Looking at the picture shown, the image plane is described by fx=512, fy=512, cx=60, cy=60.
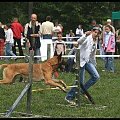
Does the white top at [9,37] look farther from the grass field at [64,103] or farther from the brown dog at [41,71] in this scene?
the brown dog at [41,71]

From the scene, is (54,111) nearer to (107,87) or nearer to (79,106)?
(79,106)

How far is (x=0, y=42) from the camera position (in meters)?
23.7

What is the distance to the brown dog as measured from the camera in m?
11.0

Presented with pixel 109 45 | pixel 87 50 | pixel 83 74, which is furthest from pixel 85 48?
pixel 109 45

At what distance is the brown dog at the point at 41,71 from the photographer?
1098 cm

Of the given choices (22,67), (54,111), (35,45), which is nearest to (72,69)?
(35,45)

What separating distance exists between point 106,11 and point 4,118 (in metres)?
40.9

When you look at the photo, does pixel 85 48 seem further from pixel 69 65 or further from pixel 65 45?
pixel 65 45

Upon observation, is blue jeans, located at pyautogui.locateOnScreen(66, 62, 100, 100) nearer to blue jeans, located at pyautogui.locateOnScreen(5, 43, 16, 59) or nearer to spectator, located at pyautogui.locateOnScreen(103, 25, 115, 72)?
spectator, located at pyautogui.locateOnScreen(103, 25, 115, 72)

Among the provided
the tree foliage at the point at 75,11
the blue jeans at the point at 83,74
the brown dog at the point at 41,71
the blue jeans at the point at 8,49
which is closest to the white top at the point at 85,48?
the blue jeans at the point at 83,74

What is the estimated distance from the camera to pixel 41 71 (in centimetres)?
1114

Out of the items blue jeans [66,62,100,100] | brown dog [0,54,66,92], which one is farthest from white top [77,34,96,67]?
brown dog [0,54,66,92]

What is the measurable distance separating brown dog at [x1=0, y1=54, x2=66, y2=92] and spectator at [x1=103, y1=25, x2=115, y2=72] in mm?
6848

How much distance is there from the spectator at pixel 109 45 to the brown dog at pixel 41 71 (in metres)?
6.85
